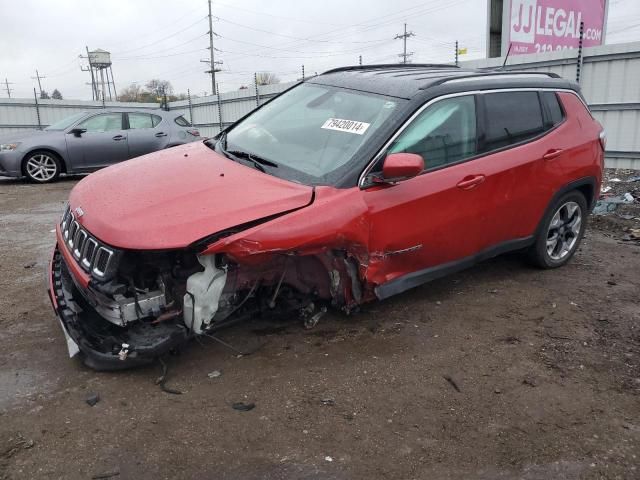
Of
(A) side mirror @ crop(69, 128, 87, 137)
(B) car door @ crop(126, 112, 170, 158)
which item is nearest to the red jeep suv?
(B) car door @ crop(126, 112, 170, 158)

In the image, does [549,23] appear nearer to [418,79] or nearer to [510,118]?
[510,118]

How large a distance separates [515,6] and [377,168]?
32.1 ft

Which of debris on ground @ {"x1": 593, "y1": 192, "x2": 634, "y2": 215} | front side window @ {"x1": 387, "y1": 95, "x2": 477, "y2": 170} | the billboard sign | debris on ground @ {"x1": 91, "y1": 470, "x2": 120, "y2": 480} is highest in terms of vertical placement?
the billboard sign

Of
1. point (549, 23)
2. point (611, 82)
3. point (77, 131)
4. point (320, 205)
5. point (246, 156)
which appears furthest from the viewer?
point (549, 23)

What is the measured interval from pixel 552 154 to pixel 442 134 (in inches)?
48.0

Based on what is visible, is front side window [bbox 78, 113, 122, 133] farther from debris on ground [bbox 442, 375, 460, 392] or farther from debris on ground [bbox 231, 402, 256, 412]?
debris on ground [bbox 442, 375, 460, 392]

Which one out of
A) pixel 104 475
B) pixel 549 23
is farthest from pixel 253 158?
pixel 549 23

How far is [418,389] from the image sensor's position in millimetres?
2975

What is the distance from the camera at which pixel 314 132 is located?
3785 mm

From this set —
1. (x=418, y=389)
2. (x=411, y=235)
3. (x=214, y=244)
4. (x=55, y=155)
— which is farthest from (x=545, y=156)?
(x=55, y=155)

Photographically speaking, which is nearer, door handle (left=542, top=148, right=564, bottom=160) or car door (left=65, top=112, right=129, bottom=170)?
door handle (left=542, top=148, right=564, bottom=160)

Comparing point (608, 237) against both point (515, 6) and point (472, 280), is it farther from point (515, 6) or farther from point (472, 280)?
point (515, 6)

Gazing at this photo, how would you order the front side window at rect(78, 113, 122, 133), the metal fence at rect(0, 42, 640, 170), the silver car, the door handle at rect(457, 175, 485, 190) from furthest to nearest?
the front side window at rect(78, 113, 122, 133) → the silver car → the metal fence at rect(0, 42, 640, 170) → the door handle at rect(457, 175, 485, 190)

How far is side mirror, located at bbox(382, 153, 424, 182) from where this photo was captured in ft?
10.6
